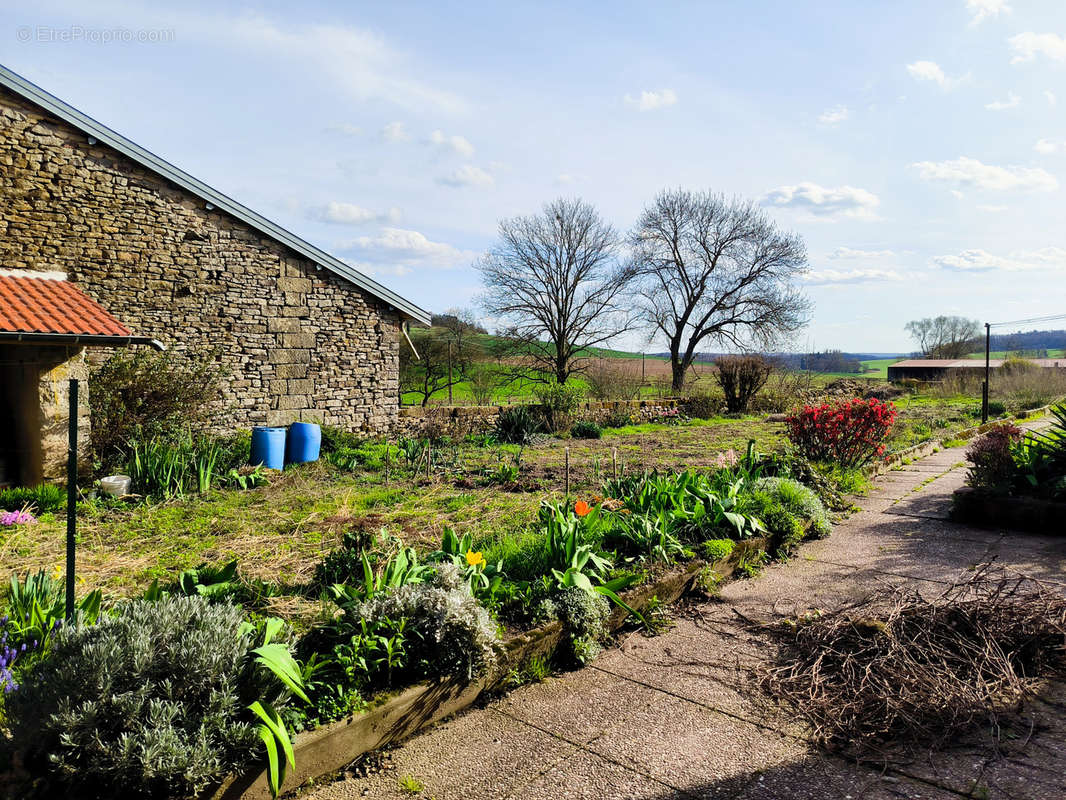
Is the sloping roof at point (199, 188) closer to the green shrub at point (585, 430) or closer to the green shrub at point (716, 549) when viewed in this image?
the green shrub at point (585, 430)

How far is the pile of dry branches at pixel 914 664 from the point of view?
299 cm

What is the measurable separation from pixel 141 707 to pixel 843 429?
8.64 metres

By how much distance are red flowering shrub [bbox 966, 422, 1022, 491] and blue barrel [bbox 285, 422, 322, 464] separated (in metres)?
10.1

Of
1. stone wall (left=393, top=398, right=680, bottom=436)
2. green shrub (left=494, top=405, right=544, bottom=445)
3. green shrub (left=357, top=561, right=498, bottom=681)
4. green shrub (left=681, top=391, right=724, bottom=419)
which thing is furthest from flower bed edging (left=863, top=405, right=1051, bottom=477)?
green shrub (left=357, top=561, right=498, bottom=681)

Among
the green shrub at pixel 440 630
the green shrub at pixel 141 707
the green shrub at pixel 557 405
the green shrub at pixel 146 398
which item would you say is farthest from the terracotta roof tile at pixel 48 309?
the green shrub at pixel 557 405

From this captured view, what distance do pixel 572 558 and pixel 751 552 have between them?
2157 millimetres

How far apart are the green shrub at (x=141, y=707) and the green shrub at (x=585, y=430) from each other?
13.3m

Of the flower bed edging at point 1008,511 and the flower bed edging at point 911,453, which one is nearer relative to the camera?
the flower bed edging at point 1008,511

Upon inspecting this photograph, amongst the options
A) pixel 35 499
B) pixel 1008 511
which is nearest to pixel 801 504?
pixel 1008 511

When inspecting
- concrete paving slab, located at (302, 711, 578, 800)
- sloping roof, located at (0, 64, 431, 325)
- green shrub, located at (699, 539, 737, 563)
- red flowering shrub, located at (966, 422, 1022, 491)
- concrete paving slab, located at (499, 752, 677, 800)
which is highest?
sloping roof, located at (0, 64, 431, 325)

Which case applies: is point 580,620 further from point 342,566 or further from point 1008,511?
point 1008,511

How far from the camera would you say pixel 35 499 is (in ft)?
25.8

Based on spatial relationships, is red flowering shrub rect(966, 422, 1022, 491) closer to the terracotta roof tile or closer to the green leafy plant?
the green leafy plant

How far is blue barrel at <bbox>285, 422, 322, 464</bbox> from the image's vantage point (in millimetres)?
11555
